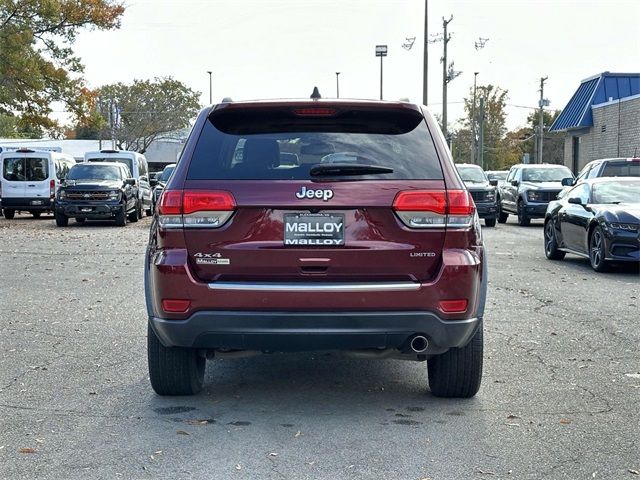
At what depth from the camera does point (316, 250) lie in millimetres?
5062

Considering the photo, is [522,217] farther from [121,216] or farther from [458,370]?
[458,370]

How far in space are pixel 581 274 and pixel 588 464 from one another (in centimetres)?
905

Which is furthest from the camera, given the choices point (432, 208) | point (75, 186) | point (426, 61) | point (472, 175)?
point (426, 61)

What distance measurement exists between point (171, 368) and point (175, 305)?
2.33 feet

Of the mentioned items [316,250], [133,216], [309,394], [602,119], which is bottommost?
[133,216]

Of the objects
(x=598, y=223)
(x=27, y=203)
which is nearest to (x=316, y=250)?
(x=598, y=223)

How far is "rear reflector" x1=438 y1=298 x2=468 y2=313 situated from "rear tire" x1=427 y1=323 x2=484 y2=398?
1.41 feet

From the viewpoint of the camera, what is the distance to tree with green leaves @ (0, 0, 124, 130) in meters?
31.3

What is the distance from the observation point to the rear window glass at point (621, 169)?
1916 cm

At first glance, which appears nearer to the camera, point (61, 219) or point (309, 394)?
point (309, 394)

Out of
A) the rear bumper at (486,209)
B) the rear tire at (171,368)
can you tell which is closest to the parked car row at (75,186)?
the rear bumper at (486,209)

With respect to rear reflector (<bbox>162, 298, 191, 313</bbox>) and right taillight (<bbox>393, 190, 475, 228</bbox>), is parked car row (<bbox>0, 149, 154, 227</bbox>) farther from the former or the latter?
right taillight (<bbox>393, 190, 475, 228</bbox>)

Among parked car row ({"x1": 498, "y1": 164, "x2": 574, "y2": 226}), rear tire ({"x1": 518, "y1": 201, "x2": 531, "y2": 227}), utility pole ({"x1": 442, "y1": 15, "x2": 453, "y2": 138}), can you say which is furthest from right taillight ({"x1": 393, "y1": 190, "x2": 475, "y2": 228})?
utility pole ({"x1": 442, "y1": 15, "x2": 453, "y2": 138})

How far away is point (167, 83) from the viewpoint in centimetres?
7438
